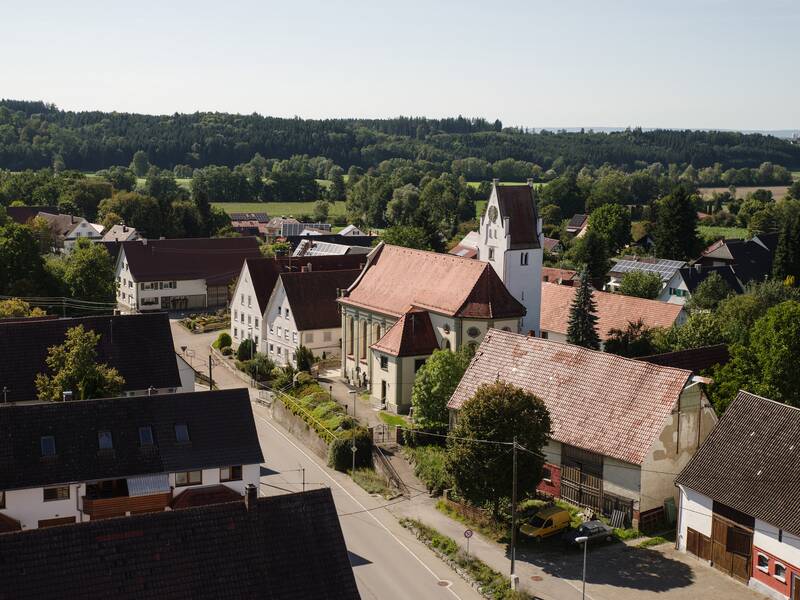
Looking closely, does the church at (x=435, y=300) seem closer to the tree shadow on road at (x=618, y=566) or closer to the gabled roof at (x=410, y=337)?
the gabled roof at (x=410, y=337)

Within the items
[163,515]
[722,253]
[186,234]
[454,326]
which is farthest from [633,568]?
[186,234]

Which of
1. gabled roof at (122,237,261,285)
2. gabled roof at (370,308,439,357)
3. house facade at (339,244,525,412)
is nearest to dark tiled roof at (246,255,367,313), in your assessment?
house facade at (339,244,525,412)

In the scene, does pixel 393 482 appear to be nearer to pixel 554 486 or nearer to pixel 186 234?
pixel 554 486

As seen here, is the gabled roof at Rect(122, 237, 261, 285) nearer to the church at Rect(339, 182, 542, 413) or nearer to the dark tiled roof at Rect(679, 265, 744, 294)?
the church at Rect(339, 182, 542, 413)

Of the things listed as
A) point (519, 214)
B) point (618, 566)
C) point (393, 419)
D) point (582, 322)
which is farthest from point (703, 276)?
point (618, 566)

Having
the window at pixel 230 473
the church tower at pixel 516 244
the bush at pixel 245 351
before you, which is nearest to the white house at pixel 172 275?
the bush at pixel 245 351
